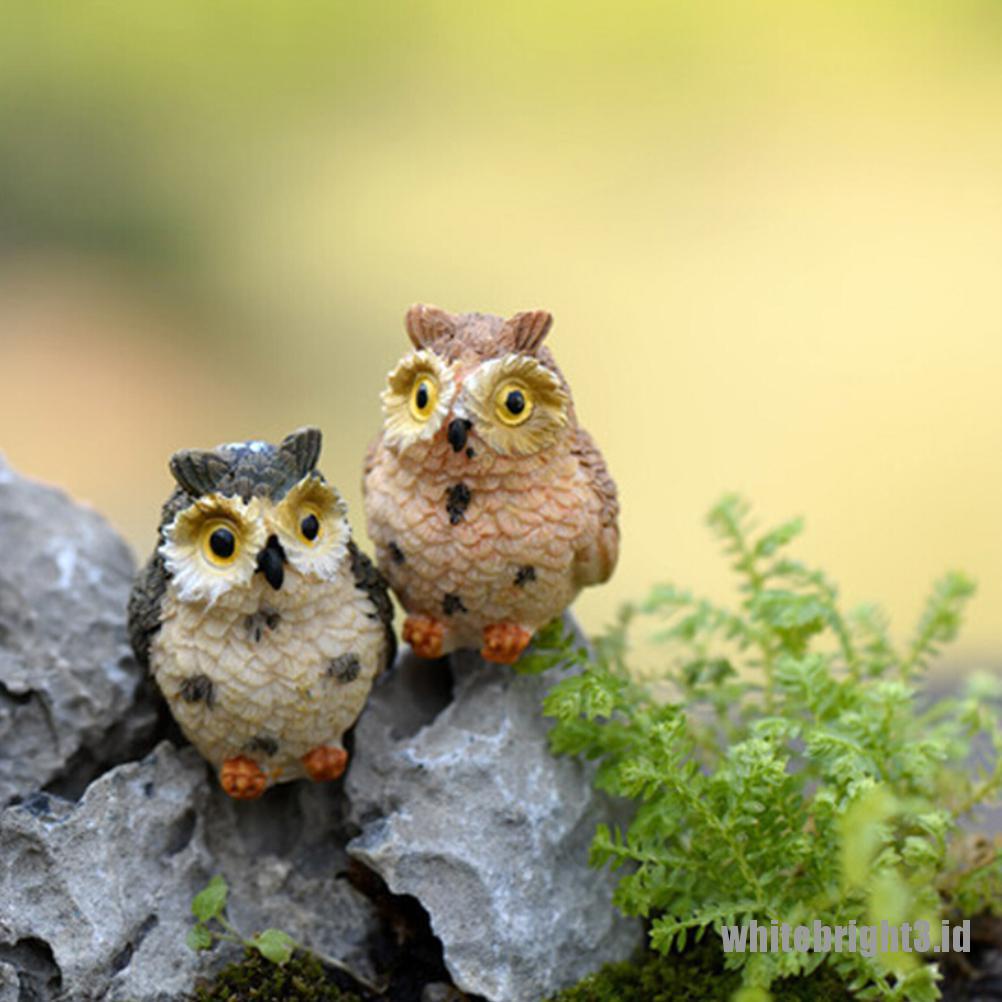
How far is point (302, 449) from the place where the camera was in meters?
1.67

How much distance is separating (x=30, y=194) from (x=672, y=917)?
3592 mm

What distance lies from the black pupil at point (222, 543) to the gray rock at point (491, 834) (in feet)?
1.25

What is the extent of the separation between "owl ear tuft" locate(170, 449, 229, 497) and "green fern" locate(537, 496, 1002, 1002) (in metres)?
0.50

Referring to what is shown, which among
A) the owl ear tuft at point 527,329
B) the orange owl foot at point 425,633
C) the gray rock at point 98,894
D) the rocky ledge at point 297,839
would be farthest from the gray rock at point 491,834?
the owl ear tuft at point 527,329

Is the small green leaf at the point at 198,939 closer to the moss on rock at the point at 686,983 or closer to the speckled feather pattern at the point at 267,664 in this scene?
the speckled feather pattern at the point at 267,664

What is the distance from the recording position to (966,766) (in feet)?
8.30

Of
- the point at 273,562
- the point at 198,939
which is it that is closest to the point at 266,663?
the point at 273,562

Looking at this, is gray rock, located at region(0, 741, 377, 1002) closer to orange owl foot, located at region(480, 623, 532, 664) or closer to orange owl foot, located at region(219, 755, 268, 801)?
orange owl foot, located at region(219, 755, 268, 801)

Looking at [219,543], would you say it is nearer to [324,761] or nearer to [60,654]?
[324,761]

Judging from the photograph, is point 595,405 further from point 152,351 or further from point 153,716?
point 153,716

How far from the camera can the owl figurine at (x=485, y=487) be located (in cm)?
171

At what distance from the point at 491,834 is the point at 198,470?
0.59 meters

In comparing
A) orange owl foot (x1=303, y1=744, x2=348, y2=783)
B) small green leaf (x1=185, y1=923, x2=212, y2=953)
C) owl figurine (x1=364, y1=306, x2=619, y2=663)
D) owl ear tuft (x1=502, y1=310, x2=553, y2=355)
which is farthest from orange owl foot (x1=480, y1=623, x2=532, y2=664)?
small green leaf (x1=185, y1=923, x2=212, y2=953)

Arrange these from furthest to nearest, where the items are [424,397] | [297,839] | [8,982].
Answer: [297,839] < [424,397] < [8,982]
